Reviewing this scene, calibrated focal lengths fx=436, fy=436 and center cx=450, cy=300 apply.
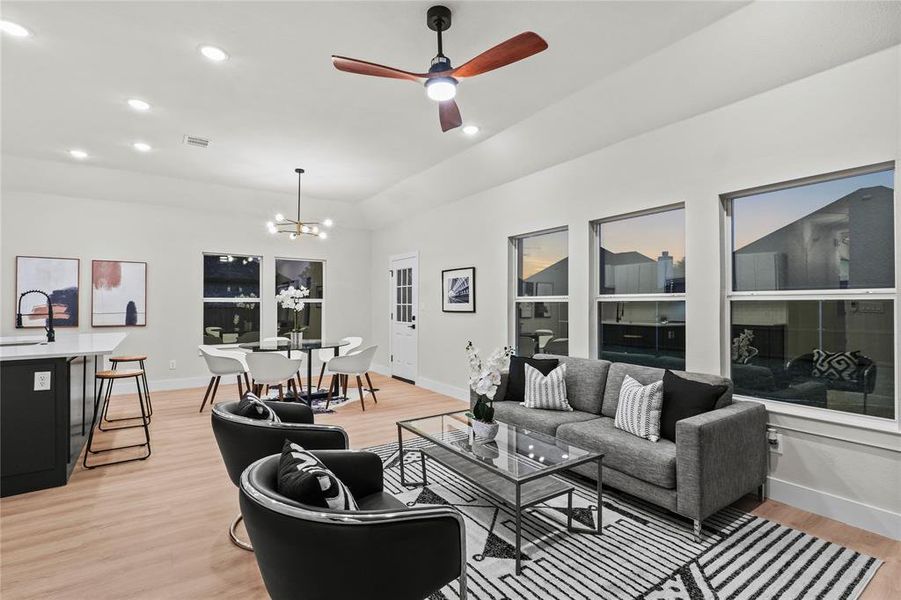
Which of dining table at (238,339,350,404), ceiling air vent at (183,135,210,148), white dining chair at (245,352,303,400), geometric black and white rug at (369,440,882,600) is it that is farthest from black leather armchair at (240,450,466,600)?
ceiling air vent at (183,135,210,148)

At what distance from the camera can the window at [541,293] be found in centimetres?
477

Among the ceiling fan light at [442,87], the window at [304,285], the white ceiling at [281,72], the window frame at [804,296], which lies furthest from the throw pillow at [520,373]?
the window at [304,285]

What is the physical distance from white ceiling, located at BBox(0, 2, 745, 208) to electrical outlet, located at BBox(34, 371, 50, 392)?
225 centimetres

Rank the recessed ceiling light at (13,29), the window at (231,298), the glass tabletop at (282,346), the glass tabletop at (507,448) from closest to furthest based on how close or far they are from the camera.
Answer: the glass tabletop at (507,448)
the recessed ceiling light at (13,29)
the glass tabletop at (282,346)
the window at (231,298)

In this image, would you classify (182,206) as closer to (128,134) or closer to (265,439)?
(128,134)

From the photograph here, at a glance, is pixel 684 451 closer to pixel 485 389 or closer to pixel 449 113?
pixel 485 389

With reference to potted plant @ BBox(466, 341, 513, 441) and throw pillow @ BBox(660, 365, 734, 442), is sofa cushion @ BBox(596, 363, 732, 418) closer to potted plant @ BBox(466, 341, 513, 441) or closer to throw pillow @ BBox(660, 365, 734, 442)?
throw pillow @ BBox(660, 365, 734, 442)

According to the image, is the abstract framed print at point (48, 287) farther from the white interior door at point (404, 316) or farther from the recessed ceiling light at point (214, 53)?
the recessed ceiling light at point (214, 53)

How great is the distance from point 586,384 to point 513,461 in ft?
4.96

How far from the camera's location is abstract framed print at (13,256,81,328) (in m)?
5.73

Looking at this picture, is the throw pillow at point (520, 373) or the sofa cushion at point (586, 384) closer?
the sofa cushion at point (586, 384)

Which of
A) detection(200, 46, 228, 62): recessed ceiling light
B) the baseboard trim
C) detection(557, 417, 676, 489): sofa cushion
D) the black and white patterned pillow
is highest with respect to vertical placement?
detection(200, 46, 228, 62): recessed ceiling light

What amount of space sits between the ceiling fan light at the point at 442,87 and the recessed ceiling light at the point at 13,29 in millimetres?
2646

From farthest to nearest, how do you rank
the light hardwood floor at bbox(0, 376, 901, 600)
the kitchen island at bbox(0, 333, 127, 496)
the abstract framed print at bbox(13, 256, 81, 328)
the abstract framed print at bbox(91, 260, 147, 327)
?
the abstract framed print at bbox(91, 260, 147, 327), the abstract framed print at bbox(13, 256, 81, 328), the kitchen island at bbox(0, 333, 127, 496), the light hardwood floor at bbox(0, 376, 901, 600)
